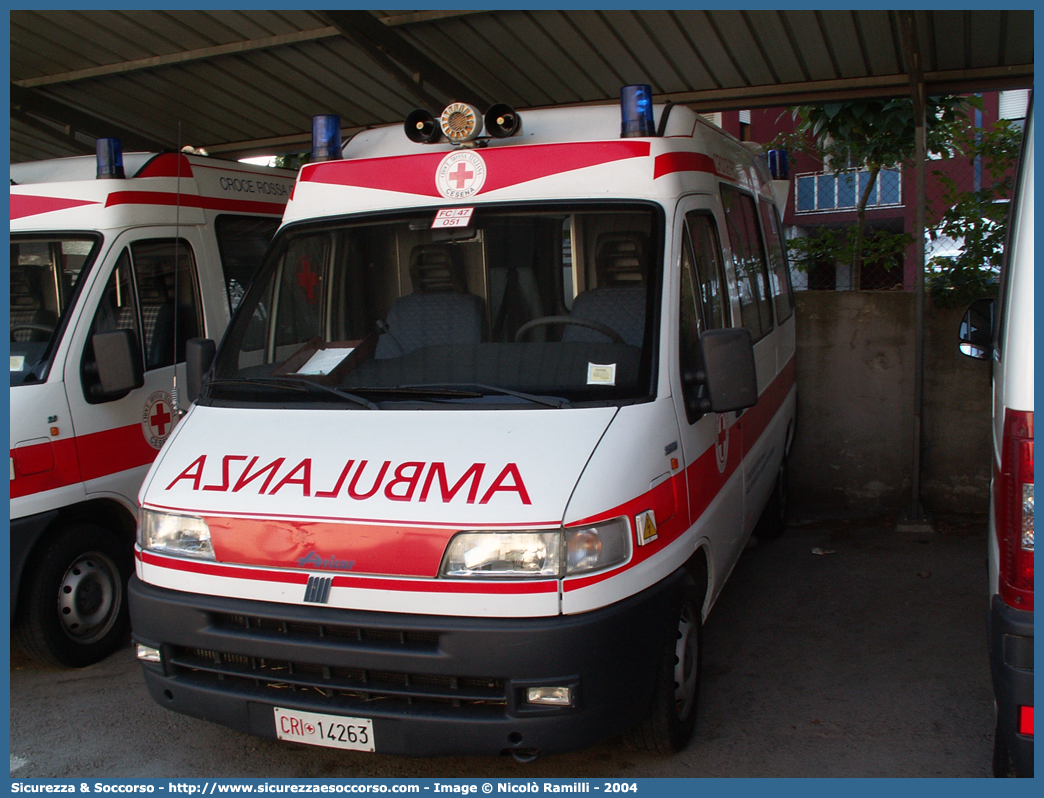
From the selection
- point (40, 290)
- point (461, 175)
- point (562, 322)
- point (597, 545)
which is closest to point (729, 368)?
point (562, 322)

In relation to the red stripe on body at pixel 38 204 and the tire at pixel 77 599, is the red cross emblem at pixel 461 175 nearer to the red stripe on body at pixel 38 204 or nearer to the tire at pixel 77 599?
the red stripe on body at pixel 38 204

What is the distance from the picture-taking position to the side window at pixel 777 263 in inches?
237

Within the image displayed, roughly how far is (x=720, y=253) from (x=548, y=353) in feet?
3.87

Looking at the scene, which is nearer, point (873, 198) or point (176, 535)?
point (176, 535)

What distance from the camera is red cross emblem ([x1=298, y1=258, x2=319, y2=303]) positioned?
4.32 metres

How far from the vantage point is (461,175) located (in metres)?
4.12

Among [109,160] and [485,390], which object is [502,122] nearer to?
[485,390]

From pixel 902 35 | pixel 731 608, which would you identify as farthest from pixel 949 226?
pixel 731 608

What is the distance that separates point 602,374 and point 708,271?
91 centimetres

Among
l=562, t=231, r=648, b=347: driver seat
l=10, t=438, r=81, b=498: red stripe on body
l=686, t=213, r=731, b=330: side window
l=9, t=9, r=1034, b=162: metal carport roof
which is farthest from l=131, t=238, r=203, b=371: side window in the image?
l=686, t=213, r=731, b=330: side window

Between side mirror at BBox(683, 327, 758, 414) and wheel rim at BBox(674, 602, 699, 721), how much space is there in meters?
0.82

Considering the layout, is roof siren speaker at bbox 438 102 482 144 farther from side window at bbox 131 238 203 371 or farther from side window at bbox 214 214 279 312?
side window at bbox 214 214 279 312

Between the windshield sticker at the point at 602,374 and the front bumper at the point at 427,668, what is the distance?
30.5 inches
